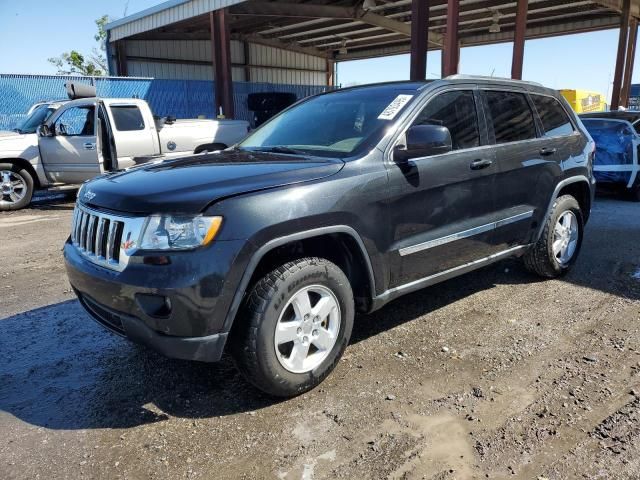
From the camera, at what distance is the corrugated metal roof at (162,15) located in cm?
1757

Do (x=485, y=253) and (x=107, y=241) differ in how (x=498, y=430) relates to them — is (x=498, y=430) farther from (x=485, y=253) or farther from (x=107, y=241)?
(x=107, y=241)

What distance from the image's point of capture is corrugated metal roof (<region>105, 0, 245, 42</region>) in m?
17.6

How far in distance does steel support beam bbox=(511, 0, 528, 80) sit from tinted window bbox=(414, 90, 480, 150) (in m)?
12.8

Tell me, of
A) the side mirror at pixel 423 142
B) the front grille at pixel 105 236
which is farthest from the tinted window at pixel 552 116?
the front grille at pixel 105 236

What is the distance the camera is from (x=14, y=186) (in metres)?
9.36

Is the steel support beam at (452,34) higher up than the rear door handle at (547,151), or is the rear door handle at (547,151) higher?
the steel support beam at (452,34)

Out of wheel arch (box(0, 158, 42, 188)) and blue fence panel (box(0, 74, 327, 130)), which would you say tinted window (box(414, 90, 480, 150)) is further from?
blue fence panel (box(0, 74, 327, 130))

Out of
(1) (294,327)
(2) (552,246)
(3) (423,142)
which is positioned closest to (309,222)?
(1) (294,327)

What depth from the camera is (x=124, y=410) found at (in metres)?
2.94

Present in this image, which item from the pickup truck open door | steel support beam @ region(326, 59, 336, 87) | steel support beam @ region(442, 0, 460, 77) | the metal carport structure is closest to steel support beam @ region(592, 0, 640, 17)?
the metal carport structure

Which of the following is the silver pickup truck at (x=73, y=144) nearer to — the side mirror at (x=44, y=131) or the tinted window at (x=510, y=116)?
the side mirror at (x=44, y=131)

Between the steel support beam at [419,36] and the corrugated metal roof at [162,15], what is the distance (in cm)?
584

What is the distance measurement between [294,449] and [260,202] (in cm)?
124

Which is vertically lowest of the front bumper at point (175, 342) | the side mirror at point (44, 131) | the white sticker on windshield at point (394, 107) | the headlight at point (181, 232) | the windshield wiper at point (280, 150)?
the front bumper at point (175, 342)
